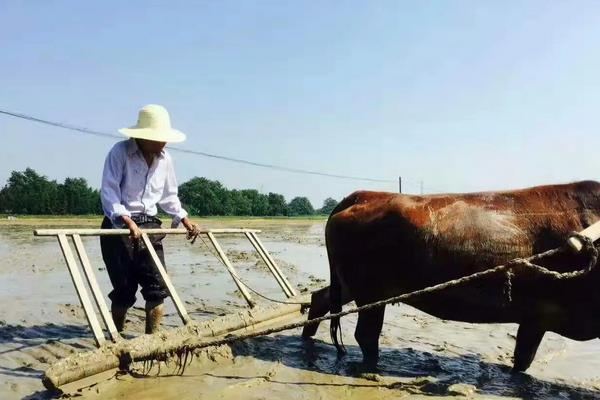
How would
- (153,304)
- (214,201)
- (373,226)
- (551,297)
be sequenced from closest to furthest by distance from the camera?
(551,297) < (373,226) < (153,304) < (214,201)

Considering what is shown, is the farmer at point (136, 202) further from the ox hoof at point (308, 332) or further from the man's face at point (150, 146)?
the ox hoof at point (308, 332)

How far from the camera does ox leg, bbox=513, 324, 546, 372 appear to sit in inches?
186

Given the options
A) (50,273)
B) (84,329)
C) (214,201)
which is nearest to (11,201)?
(214,201)

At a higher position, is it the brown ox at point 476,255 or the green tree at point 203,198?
the green tree at point 203,198

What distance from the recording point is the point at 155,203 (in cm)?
571

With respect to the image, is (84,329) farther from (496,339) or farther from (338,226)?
(496,339)

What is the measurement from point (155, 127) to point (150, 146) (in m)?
0.19

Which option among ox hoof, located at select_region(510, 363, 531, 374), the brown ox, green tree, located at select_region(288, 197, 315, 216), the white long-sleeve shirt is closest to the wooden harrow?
the white long-sleeve shirt

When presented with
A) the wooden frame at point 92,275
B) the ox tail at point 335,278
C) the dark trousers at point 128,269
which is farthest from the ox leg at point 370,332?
the dark trousers at point 128,269

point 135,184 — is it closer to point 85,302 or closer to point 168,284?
point 168,284

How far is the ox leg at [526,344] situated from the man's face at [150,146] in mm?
3509

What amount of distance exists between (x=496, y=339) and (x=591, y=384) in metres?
1.56

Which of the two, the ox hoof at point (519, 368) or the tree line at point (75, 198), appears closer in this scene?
the ox hoof at point (519, 368)

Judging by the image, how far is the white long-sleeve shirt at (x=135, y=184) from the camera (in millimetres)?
5160
